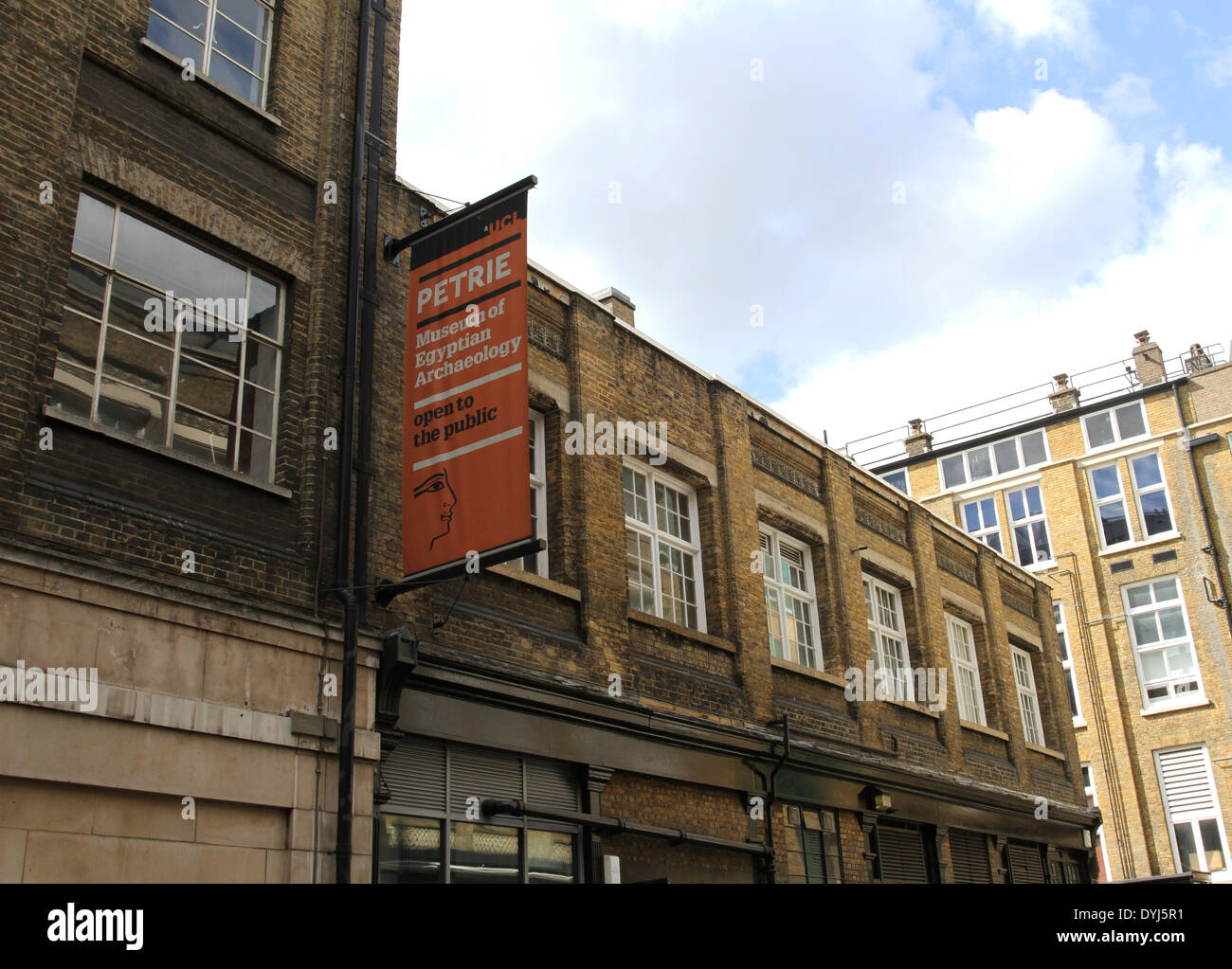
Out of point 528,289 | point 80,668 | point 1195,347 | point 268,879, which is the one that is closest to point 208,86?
point 528,289

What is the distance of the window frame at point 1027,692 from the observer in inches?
931

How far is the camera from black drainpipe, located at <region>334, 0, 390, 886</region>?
9.37 meters

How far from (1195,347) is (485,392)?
2961 centimetres

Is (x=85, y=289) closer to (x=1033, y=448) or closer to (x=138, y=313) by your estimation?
(x=138, y=313)

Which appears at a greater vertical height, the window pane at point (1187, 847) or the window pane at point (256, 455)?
the window pane at point (256, 455)

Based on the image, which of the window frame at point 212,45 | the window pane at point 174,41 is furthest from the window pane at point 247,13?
the window pane at point 174,41

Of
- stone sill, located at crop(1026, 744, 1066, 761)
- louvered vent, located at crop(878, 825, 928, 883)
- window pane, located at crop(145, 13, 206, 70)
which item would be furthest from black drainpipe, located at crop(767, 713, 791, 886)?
window pane, located at crop(145, 13, 206, 70)

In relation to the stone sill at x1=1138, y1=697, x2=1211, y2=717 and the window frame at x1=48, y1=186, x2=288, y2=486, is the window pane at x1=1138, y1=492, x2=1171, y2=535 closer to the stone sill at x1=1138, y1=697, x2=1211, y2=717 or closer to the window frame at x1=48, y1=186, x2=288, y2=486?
the stone sill at x1=1138, y1=697, x2=1211, y2=717

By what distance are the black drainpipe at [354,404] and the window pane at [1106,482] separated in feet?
87.7

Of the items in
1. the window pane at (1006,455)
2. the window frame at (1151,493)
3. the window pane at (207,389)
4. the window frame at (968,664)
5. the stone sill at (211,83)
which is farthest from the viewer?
the window pane at (1006,455)

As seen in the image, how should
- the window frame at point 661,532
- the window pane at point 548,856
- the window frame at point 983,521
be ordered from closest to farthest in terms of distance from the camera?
the window pane at point 548,856 < the window frame at point 661,532 < the window frame at point 983,521

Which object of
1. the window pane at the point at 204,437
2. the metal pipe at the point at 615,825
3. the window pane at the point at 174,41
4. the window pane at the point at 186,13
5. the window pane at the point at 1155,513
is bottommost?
the metal pipe at the point at 615,825

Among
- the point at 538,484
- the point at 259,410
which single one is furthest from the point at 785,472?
the point at 259,410

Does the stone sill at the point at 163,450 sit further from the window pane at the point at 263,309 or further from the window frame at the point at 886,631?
the window frame at the point at 886,631
